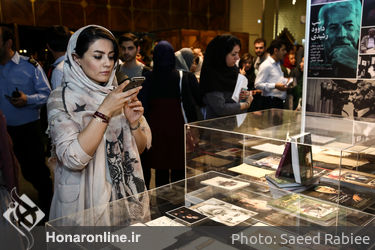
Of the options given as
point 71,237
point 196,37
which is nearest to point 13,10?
point 196,37

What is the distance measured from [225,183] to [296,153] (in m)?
0.37

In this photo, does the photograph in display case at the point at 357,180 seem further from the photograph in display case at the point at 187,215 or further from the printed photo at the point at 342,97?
the printed photo at the point at 342,97

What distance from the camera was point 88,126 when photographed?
52.4 inches

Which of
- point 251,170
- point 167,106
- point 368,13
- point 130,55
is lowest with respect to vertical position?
point 251,170

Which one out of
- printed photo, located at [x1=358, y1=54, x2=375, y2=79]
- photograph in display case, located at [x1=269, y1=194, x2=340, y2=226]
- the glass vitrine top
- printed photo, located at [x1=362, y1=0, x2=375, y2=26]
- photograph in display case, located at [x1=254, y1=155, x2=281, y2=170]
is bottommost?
photograph in display case, located at [x1=269, y1=194, x2=340, y2=226]

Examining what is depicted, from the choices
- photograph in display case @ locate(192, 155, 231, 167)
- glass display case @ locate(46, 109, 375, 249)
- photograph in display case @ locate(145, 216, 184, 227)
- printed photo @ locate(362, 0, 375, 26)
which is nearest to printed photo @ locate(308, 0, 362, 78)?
printed photo @ locate(362, 0, 375, 26)

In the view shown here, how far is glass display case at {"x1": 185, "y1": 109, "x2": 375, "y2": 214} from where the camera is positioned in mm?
1407

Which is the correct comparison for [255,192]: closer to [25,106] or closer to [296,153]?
[296,153]

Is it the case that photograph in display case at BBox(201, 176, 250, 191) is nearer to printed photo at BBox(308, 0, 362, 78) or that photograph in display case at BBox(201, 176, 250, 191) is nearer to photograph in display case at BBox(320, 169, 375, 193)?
photograph in display case at BBox(320, 169, 375, 193)

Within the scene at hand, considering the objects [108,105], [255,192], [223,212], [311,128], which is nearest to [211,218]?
[223,212]

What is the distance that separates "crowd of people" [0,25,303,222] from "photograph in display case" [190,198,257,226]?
0.78 ft

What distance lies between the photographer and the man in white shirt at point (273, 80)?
4387 millimetres

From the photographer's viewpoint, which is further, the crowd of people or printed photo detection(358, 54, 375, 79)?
printed photo detection(358, 54, 375, 79)

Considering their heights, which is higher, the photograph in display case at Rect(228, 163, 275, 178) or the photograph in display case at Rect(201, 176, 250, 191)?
the photograph in display case at Rect(201, 176, 250, 191)
